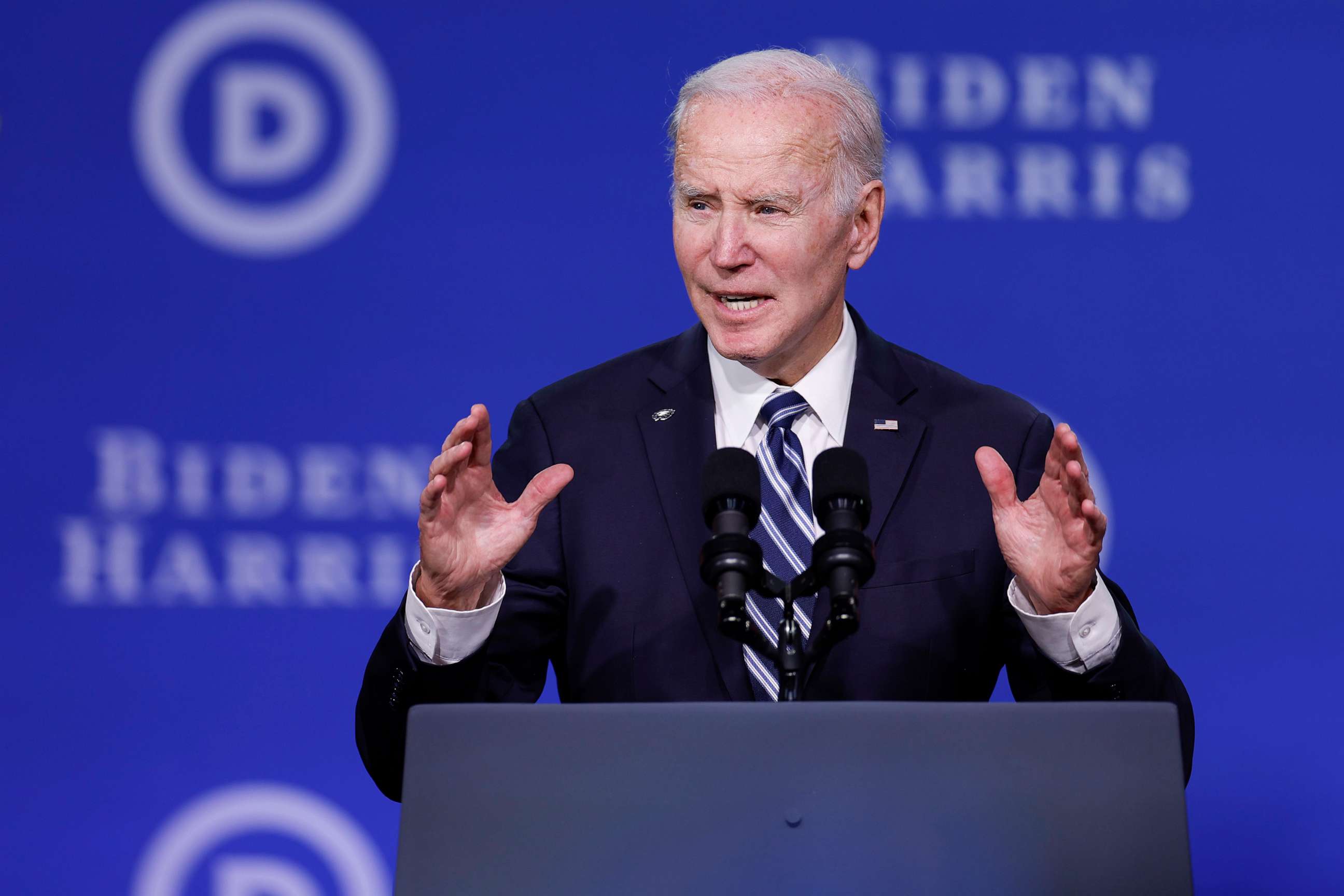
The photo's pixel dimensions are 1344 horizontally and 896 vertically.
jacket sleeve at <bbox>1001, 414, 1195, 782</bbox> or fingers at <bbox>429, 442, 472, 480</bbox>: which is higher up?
fingers at <bbox>429, 442, 472, 480</bbox>

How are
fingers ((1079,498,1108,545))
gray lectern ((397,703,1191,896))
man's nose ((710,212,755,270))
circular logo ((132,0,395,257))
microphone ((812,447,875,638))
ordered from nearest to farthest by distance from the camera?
gray lectern ((397,703,1191,896)) < microphone ((812,447,875,638)) < fingers ((1079,498,1108,545)) < man's nose ((710,212,755,270)) < circular logo ((132,0,395,257))

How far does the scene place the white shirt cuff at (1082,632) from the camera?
4.99 feet

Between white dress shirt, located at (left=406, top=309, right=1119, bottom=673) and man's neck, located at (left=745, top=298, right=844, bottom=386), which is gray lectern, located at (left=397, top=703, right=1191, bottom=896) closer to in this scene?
white dress shirt, located at (left=406, top=309, right=1119, bottom=673)

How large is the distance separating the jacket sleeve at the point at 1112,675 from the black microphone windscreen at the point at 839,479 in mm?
444

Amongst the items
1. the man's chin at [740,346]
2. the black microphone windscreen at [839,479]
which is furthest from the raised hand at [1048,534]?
the man's chin at [740,346]

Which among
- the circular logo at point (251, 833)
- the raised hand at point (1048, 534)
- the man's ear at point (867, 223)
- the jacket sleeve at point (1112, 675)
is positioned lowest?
the circular logo at point (251, 833)

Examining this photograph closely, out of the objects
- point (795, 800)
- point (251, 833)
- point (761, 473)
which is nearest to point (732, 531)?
point (795, 800)

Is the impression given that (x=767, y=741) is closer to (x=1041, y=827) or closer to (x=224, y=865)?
(x=1041, y=827)

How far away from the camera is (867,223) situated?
6.56 ft

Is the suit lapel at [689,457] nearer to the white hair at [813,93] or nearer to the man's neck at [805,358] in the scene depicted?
the man's neck at [805,358]

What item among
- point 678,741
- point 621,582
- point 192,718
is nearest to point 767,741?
point 678,741

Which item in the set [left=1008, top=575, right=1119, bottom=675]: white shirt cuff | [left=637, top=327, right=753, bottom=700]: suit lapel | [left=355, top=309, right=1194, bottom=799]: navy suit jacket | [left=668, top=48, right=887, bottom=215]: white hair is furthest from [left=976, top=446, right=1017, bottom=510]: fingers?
[left=668, top=48, right=887, bottom=215]: white hair

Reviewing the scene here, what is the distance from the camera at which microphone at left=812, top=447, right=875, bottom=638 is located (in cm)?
117

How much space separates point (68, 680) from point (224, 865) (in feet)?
1.46
